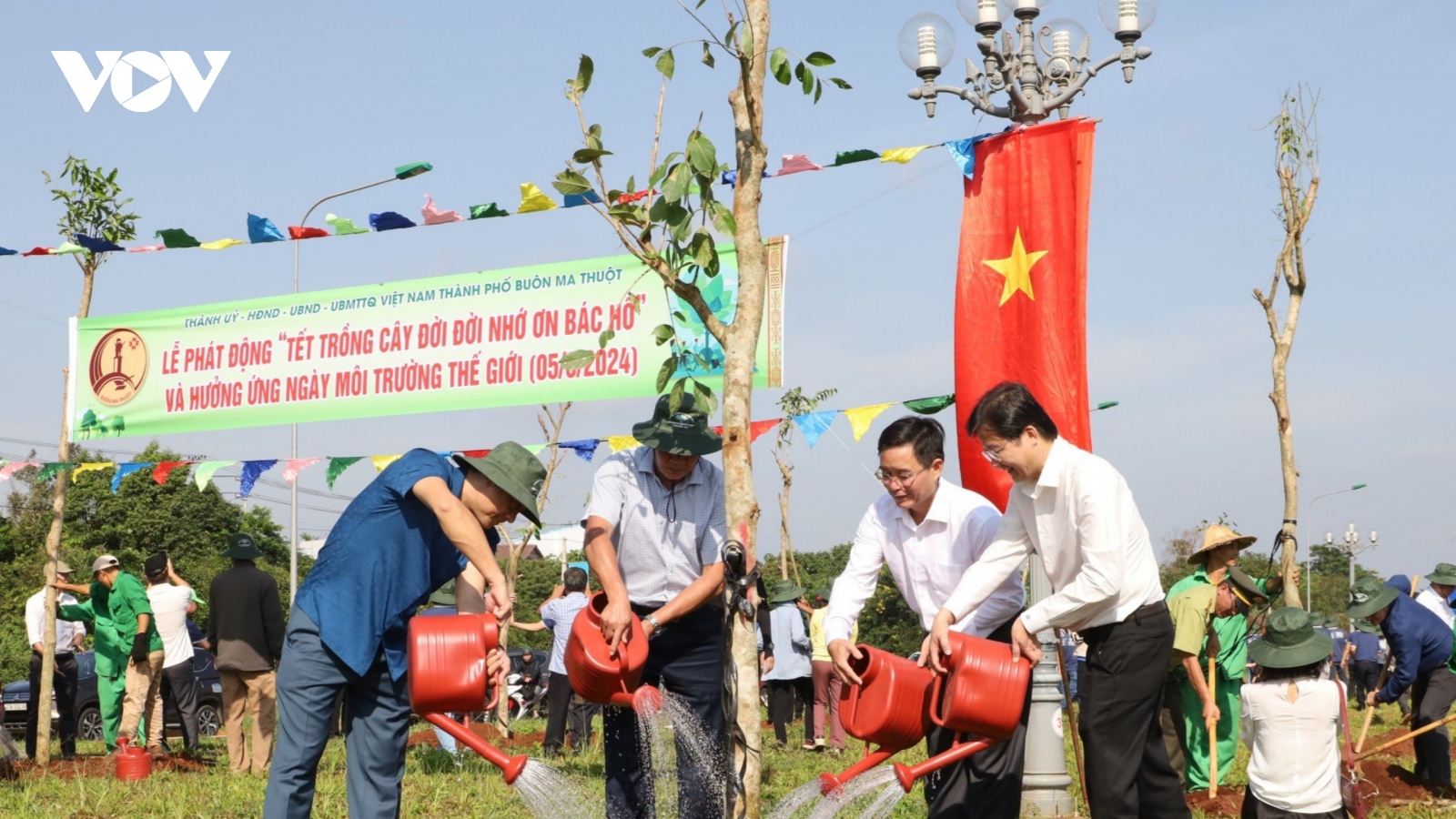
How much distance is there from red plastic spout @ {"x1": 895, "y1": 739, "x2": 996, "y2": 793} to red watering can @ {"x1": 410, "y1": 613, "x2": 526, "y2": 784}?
3.73 feet

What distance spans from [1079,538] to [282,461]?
27.9ft

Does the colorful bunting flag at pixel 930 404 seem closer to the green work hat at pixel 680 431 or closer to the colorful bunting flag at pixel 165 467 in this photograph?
the green work hat at pixel 680 431

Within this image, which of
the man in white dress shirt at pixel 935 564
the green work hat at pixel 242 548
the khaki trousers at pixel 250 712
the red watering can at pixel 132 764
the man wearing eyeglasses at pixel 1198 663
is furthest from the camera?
the green work hat at pixel 242 548

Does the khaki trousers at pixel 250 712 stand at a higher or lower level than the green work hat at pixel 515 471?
lower

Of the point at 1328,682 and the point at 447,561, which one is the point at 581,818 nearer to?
the point at 447,561

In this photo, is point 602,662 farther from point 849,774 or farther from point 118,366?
point 118,366

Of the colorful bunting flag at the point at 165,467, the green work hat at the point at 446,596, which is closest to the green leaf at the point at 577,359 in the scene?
the green work hat at the point at 446,596

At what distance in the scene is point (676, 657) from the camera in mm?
5156

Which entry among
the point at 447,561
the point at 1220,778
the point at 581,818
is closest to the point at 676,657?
the point at 581,818

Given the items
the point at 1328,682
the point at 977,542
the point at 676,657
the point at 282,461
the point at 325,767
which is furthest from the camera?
the point at 282,461

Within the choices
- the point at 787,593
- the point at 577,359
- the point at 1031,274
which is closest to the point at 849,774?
the point at 577,359

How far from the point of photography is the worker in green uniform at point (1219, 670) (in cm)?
831

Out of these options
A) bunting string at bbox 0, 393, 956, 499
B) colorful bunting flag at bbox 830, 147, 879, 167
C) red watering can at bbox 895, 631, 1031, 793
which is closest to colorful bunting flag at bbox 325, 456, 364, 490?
bunting string at bbox 0, 393, 956, 499

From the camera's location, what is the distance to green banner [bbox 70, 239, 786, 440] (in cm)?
835
